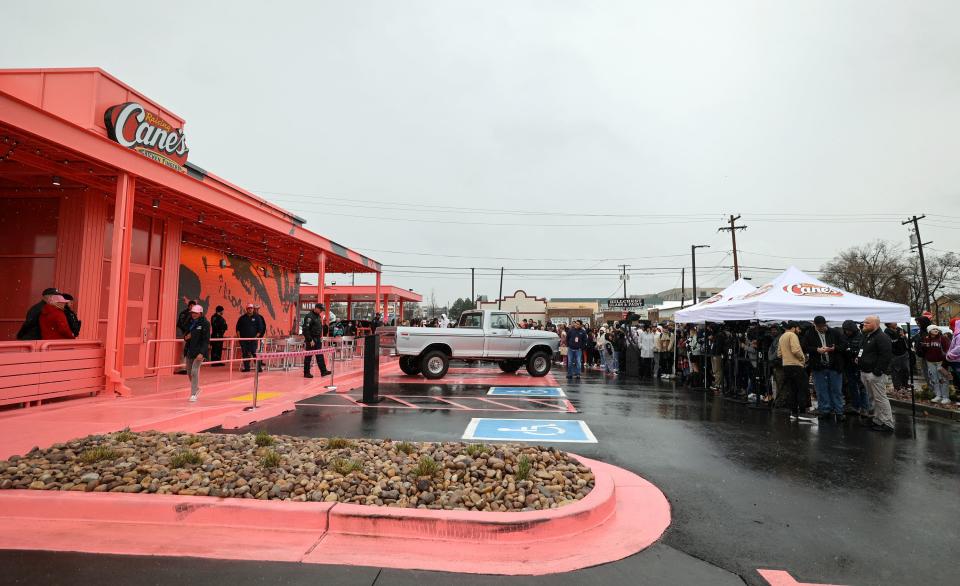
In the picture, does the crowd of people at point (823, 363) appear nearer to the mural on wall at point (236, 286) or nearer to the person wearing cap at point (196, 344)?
the person wearing cap at point (196, 344)

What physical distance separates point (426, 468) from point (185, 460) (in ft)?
7.23

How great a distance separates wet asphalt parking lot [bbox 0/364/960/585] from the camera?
3.20 m

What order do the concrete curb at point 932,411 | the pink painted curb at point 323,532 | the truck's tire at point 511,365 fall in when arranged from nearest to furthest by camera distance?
the pink painted curb at point 323,532 → the concrete curb at point 932,411 → the truck's tire at point 511,365

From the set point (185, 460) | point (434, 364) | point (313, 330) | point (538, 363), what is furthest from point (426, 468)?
point (538, 363)

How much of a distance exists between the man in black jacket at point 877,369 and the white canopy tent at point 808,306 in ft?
5.82

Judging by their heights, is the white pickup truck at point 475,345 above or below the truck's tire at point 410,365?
above

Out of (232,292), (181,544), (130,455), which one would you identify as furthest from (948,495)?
(232,292)

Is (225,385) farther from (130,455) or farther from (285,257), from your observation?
(285,257)

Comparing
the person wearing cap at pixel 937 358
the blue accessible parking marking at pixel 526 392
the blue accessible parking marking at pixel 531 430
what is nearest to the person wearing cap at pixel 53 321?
the blue accessible parking marking at pixel 531 430

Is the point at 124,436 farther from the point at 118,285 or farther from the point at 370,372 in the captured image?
the point at 370,372

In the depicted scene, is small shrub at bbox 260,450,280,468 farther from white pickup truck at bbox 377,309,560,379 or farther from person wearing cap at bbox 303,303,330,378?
white pickup truck at bbox 377,309,560,379

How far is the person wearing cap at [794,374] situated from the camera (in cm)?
890

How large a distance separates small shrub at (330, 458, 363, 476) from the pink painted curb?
0.56m

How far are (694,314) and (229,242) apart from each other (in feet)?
44.3
